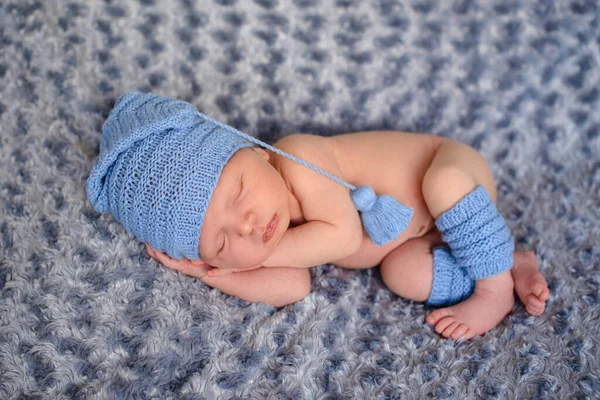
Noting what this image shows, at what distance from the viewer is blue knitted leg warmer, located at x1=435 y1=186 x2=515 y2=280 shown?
1.45 metres

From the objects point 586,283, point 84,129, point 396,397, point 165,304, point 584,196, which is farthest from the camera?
point 584,196

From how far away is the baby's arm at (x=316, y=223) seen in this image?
145 cm

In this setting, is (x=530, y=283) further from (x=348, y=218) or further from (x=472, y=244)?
(x=348, y=218)

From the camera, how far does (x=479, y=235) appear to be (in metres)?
1.44

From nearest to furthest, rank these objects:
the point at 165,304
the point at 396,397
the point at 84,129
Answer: the point at 396,397 → the point at 165,304 → the point at 84,129

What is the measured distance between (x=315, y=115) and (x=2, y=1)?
99 centimetres

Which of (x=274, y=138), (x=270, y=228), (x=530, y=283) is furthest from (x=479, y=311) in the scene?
(x=274, y=138)

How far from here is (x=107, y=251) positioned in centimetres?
144

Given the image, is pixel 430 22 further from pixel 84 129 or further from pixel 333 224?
pixel 84 129

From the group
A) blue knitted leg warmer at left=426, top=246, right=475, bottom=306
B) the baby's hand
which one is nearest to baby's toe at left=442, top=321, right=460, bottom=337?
blue knitted leg warmer at left=426, top=246, right=475, bottom=306

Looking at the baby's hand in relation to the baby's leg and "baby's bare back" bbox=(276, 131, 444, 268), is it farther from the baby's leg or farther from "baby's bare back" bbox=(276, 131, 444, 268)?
the baby's leg

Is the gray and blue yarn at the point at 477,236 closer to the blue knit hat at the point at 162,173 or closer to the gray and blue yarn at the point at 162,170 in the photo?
the gray and blue yarn at the point at 162,170

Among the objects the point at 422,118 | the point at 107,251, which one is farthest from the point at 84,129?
the point at 422,118

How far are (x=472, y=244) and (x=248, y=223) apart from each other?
0.58 metres
